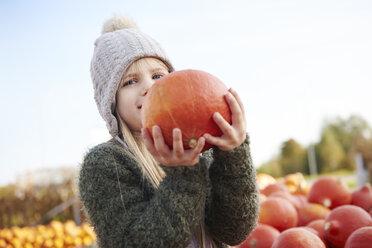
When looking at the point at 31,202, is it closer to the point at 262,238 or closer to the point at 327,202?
the point at 327,202

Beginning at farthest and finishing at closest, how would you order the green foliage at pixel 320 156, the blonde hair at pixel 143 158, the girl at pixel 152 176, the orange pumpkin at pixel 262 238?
the green foliage at pixel 320 156, the orange pumpkin at pixel 262 238, the blonde hair at pixel 143 158, the girl at pixel 152 176

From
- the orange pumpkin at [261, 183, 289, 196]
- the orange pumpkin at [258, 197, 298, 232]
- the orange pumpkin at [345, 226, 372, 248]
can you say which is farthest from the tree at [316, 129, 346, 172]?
the orange pumpkin at [345, 226, 372, 248]

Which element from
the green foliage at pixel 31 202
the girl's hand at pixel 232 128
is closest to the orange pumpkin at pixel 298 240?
the girl's hand at pixel 232 128

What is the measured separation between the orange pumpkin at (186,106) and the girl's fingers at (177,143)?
34 millimetres

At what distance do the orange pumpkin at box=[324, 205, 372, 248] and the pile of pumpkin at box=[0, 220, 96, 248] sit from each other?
4.65 m

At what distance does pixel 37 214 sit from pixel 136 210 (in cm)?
1178

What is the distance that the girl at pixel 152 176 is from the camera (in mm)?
1308

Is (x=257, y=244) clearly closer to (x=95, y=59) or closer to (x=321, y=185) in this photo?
(x=321, y=185)

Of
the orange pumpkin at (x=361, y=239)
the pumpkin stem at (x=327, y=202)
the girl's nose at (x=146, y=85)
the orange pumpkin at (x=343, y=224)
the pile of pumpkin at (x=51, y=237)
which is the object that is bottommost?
the pile of pumpkin at (x=51, y=237)

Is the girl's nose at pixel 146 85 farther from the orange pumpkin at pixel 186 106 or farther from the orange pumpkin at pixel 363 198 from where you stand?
the orange pumpkin at pixel 363 198

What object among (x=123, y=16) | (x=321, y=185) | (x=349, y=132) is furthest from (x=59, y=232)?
(x=349, y=132)

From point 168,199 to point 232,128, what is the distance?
33cm

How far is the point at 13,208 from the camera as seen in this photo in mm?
11773

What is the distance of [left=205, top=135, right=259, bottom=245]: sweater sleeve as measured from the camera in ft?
4.59
